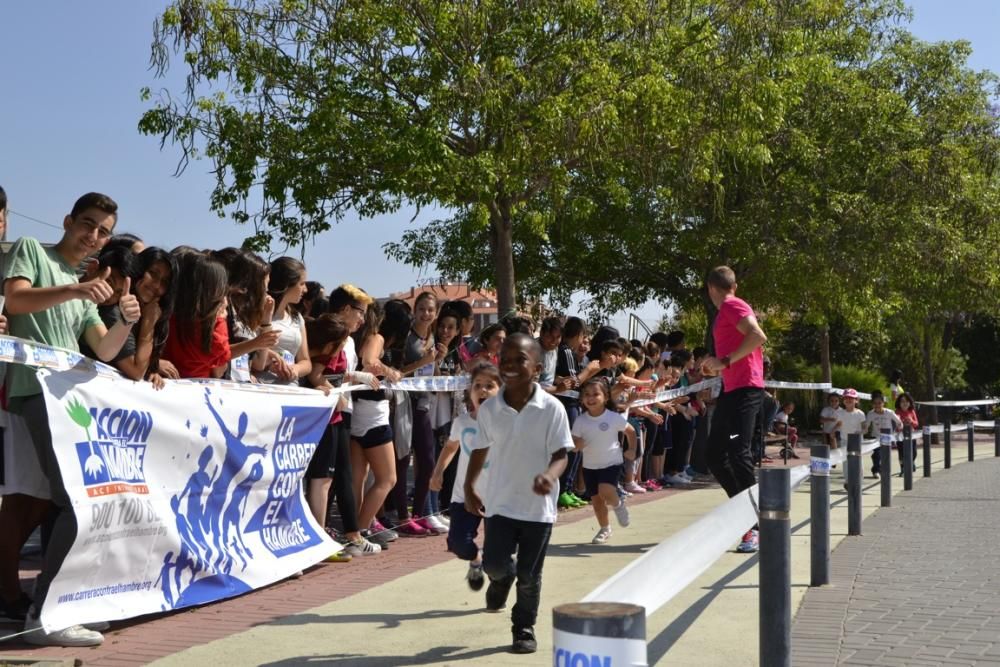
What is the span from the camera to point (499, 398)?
20.7 ft

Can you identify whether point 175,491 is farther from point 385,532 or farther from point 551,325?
point 551,325

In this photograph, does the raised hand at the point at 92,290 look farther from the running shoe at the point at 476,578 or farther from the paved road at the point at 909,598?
the paved road at the point at 909,598

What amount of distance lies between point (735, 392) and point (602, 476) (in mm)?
1453

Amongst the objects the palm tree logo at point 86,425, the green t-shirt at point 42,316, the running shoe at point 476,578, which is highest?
the green t-shirt at point 42,316

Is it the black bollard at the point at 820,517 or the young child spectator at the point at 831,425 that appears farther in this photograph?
the young child spectator at the point at 831,425

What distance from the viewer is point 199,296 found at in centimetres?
734

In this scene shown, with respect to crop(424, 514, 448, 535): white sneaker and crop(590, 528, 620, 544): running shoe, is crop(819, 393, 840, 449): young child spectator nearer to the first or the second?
crop(590, 528, 620, 544): running shoe

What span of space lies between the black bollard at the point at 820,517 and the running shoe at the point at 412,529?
11.4ft

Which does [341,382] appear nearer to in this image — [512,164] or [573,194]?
[512,164]

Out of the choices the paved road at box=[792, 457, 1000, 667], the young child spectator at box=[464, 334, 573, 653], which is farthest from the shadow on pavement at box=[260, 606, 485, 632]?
the paved road at box=[792, 457, 1000, 667]

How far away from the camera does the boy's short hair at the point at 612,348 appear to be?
1299 centimetres

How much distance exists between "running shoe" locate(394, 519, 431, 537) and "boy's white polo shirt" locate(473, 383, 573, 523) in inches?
165

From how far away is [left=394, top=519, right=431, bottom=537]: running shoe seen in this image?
1034 centimetres

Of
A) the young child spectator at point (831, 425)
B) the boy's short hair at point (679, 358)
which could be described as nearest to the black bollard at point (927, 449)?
the young child spectator at point (831, 425)
